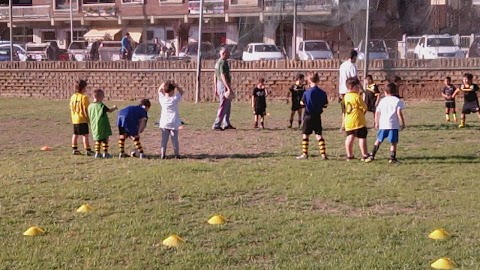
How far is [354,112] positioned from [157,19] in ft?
131

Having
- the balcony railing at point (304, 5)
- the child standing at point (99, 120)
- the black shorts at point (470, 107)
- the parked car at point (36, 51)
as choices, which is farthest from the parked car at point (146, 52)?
the child standing at point (99, 120)

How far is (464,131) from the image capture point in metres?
15.4

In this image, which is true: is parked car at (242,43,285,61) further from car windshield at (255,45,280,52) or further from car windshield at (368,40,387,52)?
car windshield at (368,40,387,52)

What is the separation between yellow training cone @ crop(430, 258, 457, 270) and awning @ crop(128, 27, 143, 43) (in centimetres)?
4535

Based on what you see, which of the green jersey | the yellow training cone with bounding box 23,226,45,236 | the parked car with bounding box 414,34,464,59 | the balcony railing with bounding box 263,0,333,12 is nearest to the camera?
the yellow training cone with bounding box 23,226,45,236

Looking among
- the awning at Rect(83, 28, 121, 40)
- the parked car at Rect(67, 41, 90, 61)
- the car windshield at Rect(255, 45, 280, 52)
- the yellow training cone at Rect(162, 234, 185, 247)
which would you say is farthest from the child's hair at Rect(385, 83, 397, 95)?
the awning at Rect(83, 28, 121, 40)

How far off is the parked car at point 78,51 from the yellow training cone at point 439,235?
31467 millimetres

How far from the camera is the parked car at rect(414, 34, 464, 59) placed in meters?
31.7

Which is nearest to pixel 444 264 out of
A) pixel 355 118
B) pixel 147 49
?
pixel 355 118

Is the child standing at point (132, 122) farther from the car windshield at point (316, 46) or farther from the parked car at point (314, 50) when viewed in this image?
the car windshield at point (316, 46)

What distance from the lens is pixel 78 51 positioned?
44.1 meters

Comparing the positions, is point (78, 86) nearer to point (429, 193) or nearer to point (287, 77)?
point (429, 193)

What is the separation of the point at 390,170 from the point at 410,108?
36.1 ft

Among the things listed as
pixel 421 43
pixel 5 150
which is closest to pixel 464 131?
pixel 5 150
